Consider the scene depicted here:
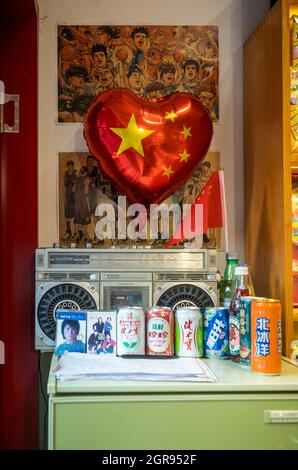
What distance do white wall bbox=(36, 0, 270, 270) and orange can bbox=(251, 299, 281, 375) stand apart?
2.26 feet

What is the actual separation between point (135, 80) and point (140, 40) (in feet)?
0.52

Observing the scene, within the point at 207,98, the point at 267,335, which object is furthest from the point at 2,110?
the point at 267,335

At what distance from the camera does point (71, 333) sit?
137 centimetres

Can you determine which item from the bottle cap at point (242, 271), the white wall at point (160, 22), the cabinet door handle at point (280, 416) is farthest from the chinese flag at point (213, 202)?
the cabinet door handle at point (280, 416)

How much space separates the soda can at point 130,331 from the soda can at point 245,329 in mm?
277

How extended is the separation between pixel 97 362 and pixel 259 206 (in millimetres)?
811

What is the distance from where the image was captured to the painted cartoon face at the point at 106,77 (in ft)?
6.06

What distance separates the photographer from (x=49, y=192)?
1830mm

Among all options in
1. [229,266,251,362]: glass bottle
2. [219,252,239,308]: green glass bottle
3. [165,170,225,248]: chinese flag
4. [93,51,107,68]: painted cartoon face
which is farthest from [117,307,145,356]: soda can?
[93,51,107,68]: painted cartoon face

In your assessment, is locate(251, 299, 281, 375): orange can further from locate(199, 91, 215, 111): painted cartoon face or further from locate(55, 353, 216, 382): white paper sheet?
locate(199, 91, 215, 111): painted cartoon face
